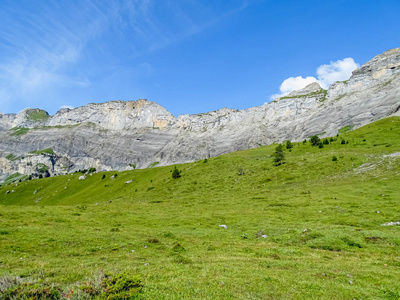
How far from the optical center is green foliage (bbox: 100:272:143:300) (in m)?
10.4

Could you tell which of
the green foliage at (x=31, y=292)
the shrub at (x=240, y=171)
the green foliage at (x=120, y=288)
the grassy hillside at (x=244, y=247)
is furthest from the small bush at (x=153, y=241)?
the shrub at (x=240, y=171)

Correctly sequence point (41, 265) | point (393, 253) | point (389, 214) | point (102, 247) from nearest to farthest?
point (41, 265) < point (393, 253) < point (102, 247) < point (389, 214)

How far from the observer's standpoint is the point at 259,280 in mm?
13945

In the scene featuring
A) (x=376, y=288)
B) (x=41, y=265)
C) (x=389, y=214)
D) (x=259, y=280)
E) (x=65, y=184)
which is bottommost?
(x=389, y=214)

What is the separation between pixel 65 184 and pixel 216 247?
15757cm

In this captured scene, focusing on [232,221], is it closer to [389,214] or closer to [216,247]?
[216,247]

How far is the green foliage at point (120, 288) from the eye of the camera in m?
10.4

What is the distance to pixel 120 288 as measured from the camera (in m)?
10.8

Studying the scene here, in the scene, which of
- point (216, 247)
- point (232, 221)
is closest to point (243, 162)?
point (232, 221)

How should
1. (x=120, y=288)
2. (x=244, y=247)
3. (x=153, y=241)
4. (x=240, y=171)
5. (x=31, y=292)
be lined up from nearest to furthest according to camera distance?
(x=31, y=292)
(x=120, y=288)
(x=244, y=247)
(x=153, y=241)
(x=240, y=171)

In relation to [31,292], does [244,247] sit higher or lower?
lower

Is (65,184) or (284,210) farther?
(65,184)

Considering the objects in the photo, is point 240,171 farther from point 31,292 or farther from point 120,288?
point 31,292

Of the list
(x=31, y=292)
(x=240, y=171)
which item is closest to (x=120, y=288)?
(x=31, y=292)
